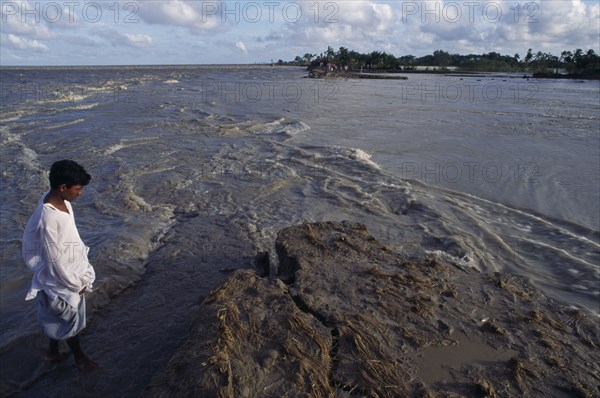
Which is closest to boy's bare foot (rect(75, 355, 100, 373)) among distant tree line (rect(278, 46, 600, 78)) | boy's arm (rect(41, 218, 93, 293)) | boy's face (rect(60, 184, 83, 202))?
boy's arm (rect(41, 218, 93, 293))

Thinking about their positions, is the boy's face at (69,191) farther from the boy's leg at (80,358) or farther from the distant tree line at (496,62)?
the distant tree line at (496,62)

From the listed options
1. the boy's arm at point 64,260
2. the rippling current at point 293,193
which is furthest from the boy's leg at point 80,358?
the rippling current at point 293,193

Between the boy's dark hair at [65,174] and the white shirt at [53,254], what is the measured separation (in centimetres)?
19

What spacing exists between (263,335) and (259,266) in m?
1.82

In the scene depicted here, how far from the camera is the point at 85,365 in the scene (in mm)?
3369

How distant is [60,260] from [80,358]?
0.91 m

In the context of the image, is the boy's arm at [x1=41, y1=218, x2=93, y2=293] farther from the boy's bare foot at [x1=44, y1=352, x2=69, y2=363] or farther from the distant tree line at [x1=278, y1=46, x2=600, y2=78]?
the distant tree line at [x1=278, y1=46, x2=600, y2=78]

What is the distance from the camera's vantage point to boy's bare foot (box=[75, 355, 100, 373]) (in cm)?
336

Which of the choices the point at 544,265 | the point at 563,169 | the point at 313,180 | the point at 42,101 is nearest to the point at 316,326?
the point at 544,265

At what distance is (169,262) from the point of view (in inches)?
210

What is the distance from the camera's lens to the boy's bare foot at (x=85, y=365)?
3355 millimetres

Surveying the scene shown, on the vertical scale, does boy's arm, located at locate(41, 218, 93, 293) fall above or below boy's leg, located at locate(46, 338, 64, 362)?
above

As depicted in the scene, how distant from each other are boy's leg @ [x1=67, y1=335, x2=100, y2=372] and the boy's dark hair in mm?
1280

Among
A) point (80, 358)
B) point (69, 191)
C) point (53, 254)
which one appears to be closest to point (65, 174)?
point (69, 191)
